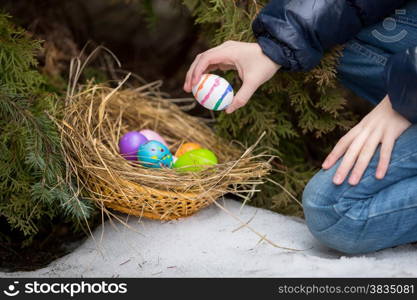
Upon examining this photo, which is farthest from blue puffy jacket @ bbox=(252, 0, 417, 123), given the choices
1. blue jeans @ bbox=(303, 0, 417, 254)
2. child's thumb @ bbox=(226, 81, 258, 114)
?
blue jeans @ bbox=(303, 0, 417, 254)

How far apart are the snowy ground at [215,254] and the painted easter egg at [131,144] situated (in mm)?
255

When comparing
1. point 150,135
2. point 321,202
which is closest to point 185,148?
point 150,135

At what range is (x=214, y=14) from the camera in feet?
7.73

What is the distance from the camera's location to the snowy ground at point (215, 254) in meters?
1.84

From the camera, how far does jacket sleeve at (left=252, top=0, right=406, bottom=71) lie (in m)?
2.02

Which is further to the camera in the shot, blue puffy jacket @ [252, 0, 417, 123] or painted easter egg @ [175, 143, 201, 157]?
painted easter egg @ [175, 143, 201, 157]

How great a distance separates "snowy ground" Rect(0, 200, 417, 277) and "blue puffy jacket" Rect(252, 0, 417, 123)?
615 mm

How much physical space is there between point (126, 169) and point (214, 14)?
0.73m

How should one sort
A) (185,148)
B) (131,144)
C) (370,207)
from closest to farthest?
(370,207) → (131,144) → (185,148)

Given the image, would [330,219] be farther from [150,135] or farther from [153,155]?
[150,135]

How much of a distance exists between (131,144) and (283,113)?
0.66m

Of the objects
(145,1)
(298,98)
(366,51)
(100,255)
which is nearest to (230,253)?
(100,255)

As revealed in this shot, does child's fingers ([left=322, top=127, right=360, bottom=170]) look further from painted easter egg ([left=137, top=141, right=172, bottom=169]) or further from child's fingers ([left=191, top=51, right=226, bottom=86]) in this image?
painted easter egg ([left=137, top=141, right=172, bottom=169])

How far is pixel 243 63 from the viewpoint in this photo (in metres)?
2.10
